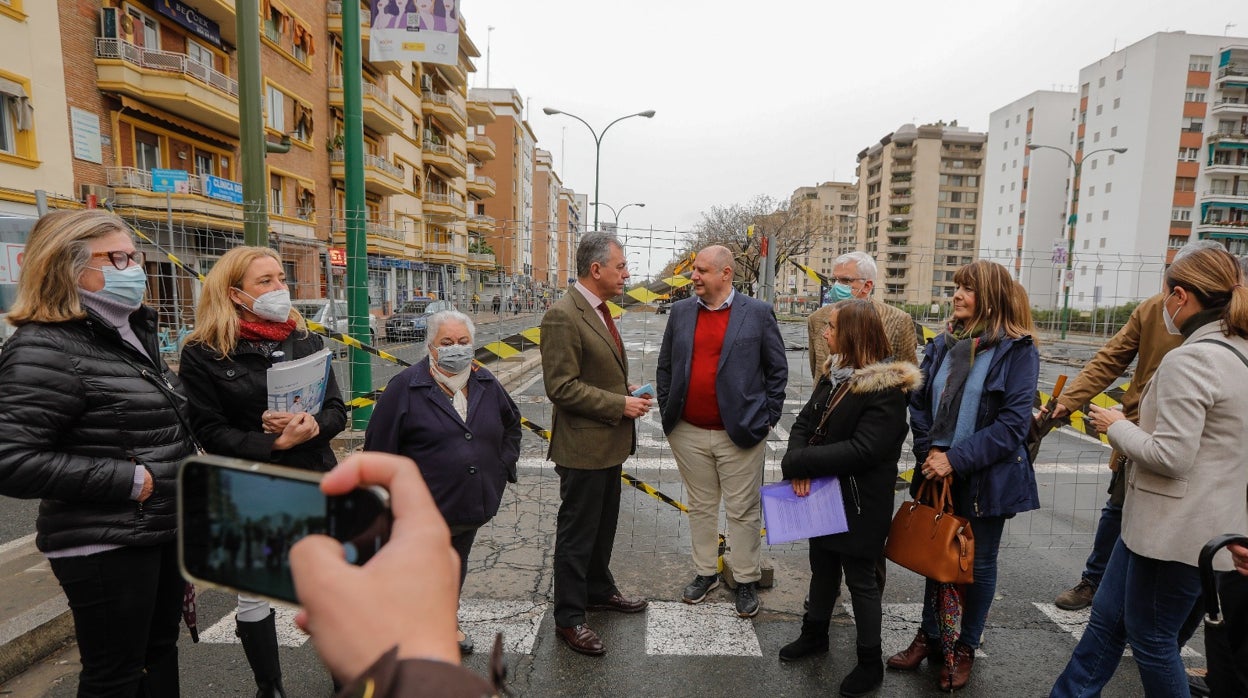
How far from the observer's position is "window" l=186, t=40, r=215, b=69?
827 inches

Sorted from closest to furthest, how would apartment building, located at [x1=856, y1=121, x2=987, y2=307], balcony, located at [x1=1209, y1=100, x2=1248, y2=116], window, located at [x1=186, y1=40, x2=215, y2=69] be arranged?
1. window, located at [x1=186, y1=40, x2=215, y2=69]
2. balcony, located at [x1=1209, y1=100, x2=1248, y2=116]
3. apartment building, located at [x1=856, y1=121, x2=987, y2=307]

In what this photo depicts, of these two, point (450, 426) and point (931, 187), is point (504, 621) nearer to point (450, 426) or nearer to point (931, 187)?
point (450, 426)

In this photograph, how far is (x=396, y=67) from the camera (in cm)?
3262

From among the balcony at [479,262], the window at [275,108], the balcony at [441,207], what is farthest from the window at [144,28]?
the balcony at [441,207]

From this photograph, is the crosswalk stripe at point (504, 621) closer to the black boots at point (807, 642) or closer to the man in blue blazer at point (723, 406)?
the man in blue blazer at point (723, 406)

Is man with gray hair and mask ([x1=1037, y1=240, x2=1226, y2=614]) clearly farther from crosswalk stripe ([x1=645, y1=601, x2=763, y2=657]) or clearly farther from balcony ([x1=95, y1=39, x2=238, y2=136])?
balcony ([x1=95, y1=39, x2=238, y2=136])

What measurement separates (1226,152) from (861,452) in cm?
7604

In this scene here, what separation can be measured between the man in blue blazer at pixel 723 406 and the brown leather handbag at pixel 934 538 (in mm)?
911

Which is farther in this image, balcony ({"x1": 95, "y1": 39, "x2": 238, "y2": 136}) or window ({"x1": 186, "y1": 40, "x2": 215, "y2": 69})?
window ({"x1": 186, "y1": 40, "x2": 215, "y2": 69})

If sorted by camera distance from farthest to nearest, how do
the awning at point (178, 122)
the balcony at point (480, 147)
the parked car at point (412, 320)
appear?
the balcony at point (480, 147) < the awning at point (178, 122) < the parked car at point (412, 320)

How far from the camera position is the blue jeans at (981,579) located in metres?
3.16

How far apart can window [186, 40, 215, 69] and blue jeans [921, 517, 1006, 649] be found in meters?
25.3

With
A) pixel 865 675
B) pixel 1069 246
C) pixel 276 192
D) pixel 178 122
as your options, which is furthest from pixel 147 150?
pixel 1069 246

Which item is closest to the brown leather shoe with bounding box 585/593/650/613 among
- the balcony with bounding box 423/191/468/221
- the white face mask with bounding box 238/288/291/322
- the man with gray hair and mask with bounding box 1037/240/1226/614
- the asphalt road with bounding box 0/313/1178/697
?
the asphalt road with bounding box 0/313/1178/697
